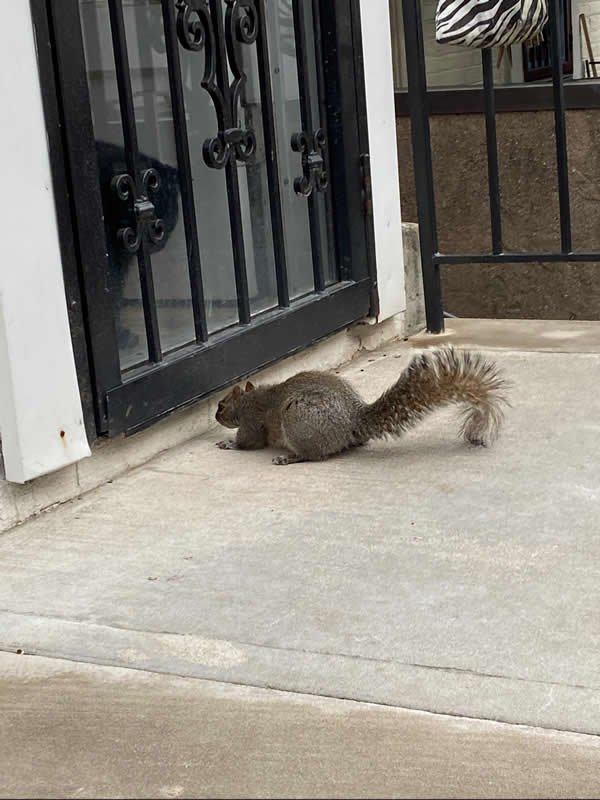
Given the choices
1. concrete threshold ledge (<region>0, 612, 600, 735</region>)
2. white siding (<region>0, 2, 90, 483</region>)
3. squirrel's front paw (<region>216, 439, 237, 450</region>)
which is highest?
white siding (<region>0, 2, 90, 483</region>)

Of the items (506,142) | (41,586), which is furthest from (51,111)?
(506,142)

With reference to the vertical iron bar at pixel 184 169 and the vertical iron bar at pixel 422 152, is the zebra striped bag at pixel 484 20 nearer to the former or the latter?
the vertical iron bar at pixel 422 152

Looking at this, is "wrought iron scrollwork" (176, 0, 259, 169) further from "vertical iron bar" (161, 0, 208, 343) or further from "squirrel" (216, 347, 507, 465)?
"squirrel" (216, 347, 507, 465)

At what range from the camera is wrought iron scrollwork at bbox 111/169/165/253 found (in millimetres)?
5191

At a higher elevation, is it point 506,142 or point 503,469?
point 506,142

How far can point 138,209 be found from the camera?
206 inches

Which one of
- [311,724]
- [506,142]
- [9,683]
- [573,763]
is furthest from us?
[506,142]

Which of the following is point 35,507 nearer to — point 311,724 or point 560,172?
point 311,724

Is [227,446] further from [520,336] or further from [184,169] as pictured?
[520,336]

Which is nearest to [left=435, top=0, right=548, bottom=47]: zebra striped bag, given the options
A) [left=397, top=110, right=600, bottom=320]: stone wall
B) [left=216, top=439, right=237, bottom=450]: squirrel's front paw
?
[left=216, top=439, right=237, bottom=450]: squirrel's front paw

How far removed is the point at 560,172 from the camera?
6.91 metres

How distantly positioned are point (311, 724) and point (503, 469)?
2.11m

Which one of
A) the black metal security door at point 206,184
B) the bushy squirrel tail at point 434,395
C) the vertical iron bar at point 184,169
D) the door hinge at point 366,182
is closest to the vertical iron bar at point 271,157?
the black metal security door at point 206,184

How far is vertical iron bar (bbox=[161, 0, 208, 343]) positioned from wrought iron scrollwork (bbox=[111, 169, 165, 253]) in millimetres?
207
